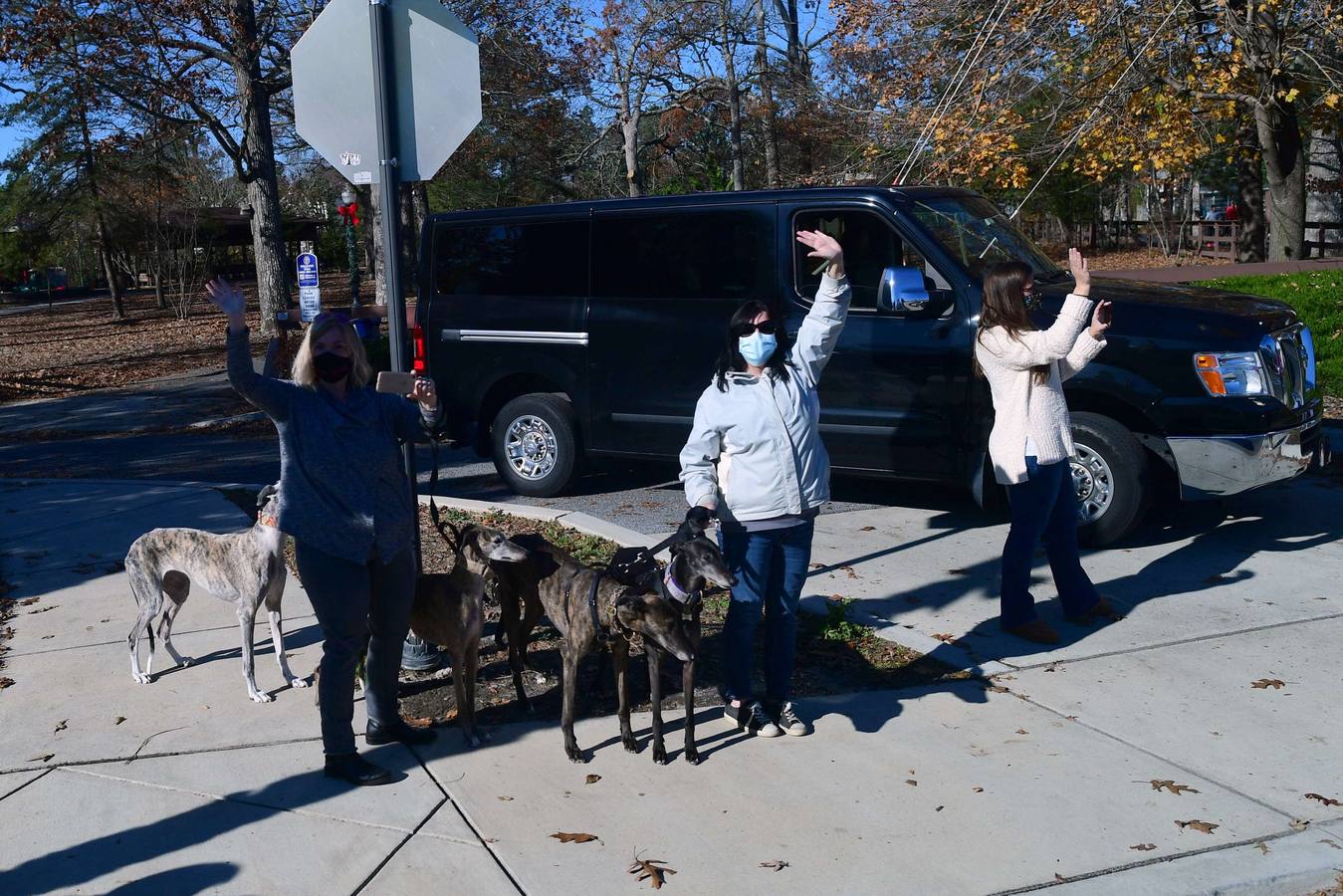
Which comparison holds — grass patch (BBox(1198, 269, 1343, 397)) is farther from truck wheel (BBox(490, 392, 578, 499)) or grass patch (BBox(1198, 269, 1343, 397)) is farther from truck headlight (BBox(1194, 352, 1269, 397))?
truck wheel (BBox(490, 392, 578, 499))

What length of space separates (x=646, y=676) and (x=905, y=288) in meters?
2.81

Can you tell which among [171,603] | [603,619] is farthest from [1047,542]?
[171,603]

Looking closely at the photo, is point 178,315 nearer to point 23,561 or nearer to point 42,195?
point 42,195

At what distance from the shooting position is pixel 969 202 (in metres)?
8.16

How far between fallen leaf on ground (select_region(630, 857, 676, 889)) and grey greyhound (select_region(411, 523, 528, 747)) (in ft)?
3.73

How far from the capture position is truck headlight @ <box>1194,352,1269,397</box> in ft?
22.3

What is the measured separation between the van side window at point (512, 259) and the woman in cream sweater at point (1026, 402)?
145 inches

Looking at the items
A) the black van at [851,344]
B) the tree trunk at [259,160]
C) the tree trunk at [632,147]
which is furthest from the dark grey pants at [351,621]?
the tree trunk at [632,147]

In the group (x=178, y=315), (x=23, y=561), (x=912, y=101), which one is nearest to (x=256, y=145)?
(x=178, y=315)

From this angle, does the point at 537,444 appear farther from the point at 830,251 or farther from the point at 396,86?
the point at 830,251

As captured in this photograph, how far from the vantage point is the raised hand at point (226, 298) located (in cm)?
405

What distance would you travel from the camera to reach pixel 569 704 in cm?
459

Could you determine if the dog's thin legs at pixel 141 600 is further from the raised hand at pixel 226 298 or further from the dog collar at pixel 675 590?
the dog collar at pixel 675 590

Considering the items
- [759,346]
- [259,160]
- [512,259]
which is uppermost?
[259,160]
